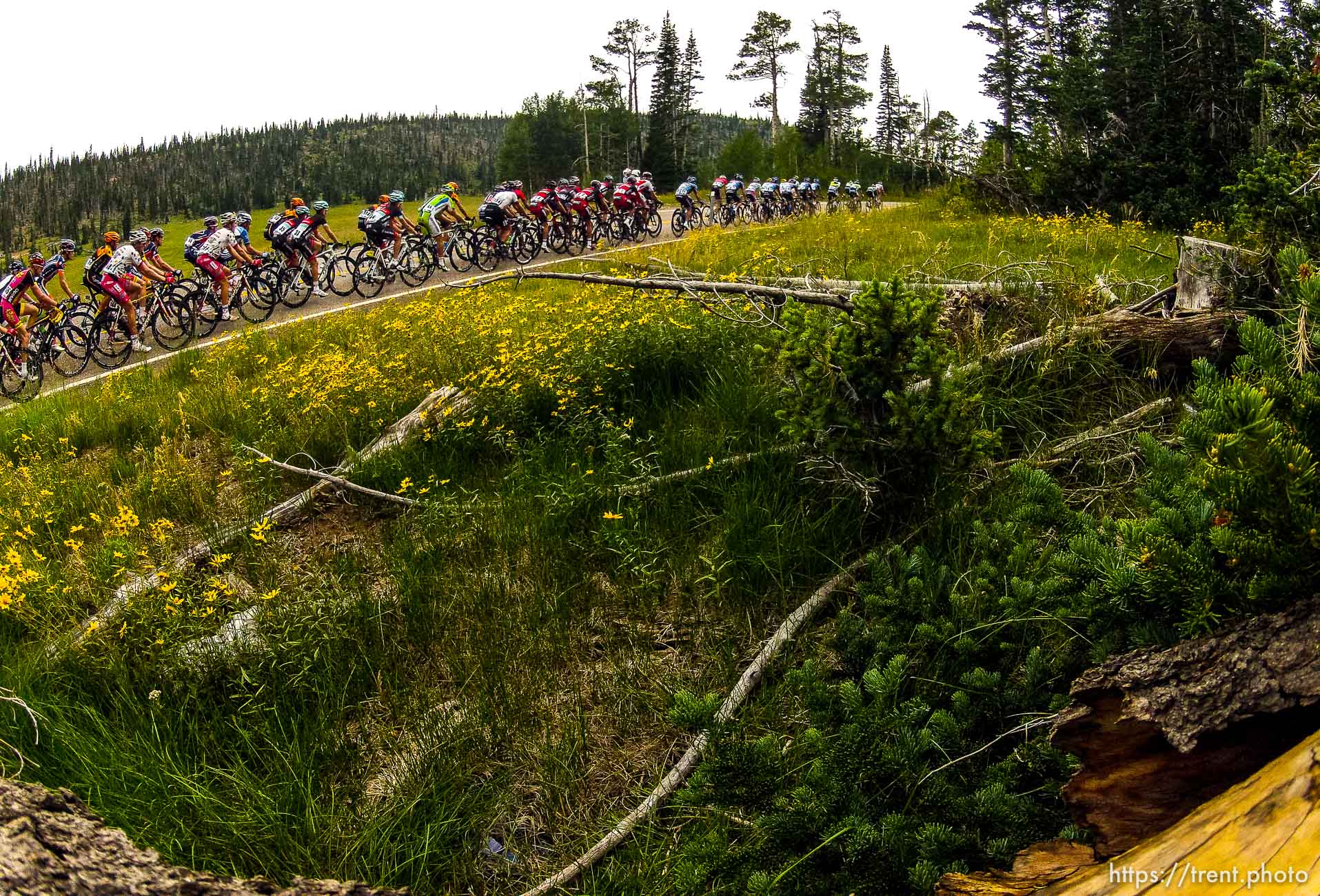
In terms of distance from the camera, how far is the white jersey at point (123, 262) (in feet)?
46.7

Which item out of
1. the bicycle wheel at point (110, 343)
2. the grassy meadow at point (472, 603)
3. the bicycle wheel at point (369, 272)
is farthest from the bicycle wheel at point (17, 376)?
the grassy meadow at point (472, 603)

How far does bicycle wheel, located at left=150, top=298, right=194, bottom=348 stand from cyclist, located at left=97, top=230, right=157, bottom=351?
32 centimetres

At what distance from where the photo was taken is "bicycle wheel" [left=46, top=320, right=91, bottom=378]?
1426cm

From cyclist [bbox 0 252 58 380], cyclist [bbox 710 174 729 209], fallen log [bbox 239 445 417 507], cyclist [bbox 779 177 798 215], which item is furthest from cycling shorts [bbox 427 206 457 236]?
cyclist [bbox 779 177 798 215]

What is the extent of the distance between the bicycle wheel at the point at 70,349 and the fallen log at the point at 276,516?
12.3m

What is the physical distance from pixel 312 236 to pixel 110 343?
463cm

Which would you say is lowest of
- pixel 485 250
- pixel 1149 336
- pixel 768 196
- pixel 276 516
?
pixel 276 516

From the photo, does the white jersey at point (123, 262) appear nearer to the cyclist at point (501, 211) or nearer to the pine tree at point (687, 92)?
the cyclist at point (501, 211)

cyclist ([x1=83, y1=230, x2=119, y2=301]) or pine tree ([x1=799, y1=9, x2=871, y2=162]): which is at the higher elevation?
pine tree ([x1=799, y1=9, x2=871, y2=162])

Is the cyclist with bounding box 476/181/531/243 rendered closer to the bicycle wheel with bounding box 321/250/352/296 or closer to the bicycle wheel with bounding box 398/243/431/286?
the bicycle wheel with bounding box 398/243/431/286

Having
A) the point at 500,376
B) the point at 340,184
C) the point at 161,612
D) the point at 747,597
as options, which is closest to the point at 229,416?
the point at 500,376

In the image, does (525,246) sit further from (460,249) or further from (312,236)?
(312,236)

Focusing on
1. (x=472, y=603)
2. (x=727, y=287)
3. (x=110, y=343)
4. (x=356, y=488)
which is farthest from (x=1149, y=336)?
Result: (x=110, y=343)

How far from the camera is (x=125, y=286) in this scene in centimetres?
1428
